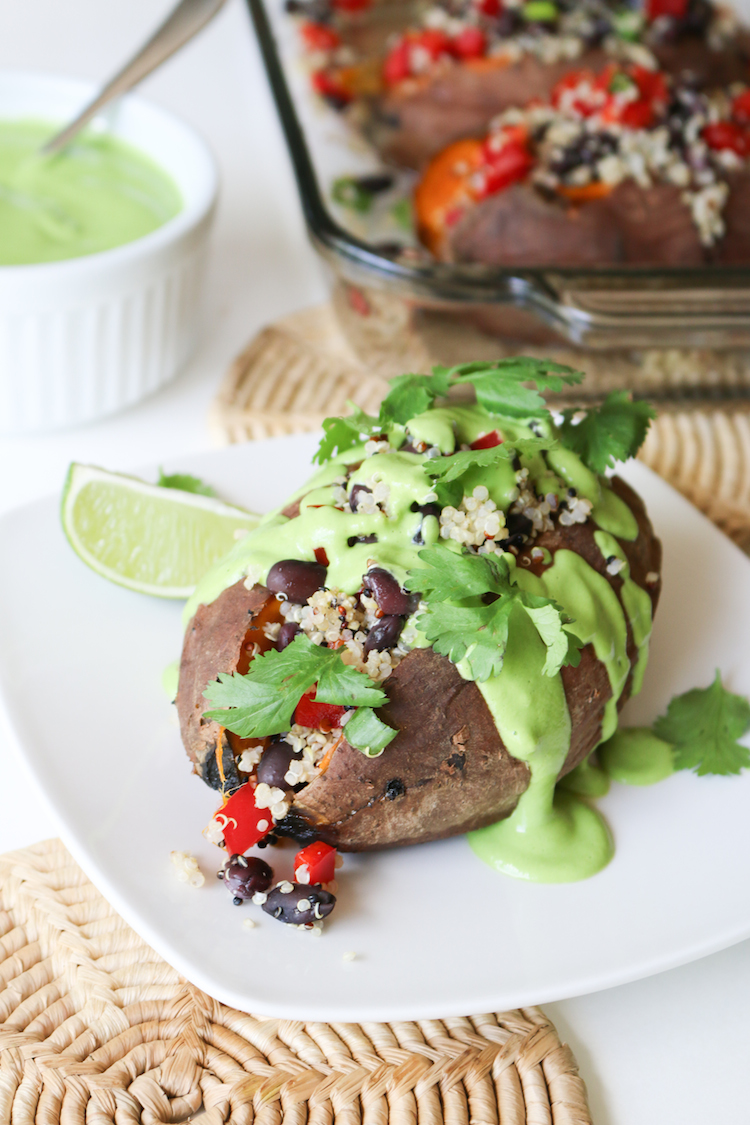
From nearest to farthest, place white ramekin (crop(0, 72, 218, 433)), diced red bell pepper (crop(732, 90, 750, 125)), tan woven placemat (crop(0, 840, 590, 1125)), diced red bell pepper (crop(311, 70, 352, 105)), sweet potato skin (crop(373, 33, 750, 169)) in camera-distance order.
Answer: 1. tan woven placemat (crop(0, 840, 590, 1125))
2. white ramekin (crop(0, 72, 218, 433))
3. diced red bell pepper (crop(732, 90, 750, 125))
4. sweet potato skin (crop(373, 33, 750, 169))
5. diced red bell pepper (crop(311, 70, 352, 105))

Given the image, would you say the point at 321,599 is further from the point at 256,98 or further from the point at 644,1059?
the point at 256,98

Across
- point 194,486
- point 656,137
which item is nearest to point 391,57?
point 656,137

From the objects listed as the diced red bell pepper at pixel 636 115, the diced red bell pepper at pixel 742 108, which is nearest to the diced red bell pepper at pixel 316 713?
Result: the diced red bell pepper at pixel 636 115

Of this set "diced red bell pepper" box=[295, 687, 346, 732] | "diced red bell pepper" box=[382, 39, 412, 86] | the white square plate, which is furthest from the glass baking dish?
"diced red bell pepper" box=[295, 687, 346, 732]

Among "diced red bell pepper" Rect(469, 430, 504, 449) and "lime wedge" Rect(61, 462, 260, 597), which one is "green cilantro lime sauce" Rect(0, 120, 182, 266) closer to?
"lime wedge" Rect(61, 462, 260, 597)

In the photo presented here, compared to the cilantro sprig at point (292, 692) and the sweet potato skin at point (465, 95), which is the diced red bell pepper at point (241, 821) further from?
the sweet potato skin at point (465, 95)

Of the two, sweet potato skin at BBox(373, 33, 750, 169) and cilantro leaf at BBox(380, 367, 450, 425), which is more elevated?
cilantro leaf at BBox(380, 367, 450, 425)
